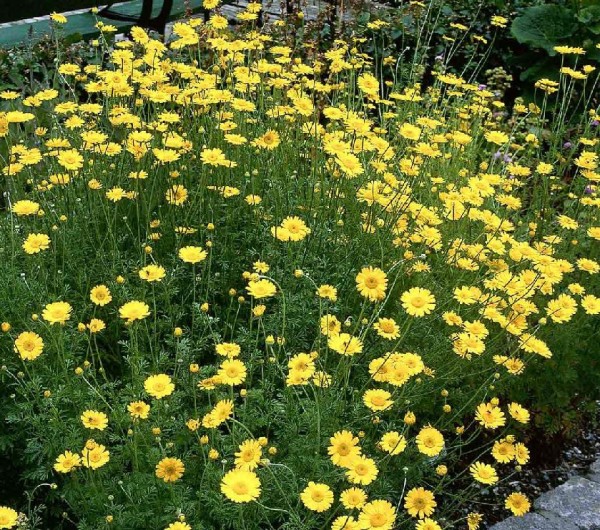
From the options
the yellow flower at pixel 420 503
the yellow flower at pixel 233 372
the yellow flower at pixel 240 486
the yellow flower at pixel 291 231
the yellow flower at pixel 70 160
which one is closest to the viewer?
the yellow flower at pixel 240 486

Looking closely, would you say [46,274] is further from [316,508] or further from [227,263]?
[316,508]

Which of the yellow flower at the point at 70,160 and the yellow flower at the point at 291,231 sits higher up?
the yellow flower at the point at 70,160

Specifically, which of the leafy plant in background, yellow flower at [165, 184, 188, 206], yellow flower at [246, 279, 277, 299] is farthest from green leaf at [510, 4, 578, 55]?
yellow flower at [246, 279, 277, 299]

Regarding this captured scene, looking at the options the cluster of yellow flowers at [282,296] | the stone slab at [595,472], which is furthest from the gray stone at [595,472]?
the cluster of yellow flowers at [282,296]

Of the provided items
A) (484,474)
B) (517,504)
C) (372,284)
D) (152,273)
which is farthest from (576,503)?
(152,273)

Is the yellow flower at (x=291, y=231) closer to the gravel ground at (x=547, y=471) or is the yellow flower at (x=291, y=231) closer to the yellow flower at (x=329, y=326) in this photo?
the yellow flower at (x=329, y=326)

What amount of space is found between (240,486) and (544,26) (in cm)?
516

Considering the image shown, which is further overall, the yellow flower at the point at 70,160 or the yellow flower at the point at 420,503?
the yellow flower at the point at 70,160

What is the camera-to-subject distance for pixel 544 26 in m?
5.91

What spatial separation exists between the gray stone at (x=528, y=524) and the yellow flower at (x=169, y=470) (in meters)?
1.12

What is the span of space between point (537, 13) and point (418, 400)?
451cm

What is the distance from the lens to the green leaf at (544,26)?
579 centimetres

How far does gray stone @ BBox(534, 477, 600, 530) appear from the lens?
8.32 feet

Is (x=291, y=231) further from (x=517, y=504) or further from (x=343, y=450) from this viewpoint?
(x=517, y=504)
